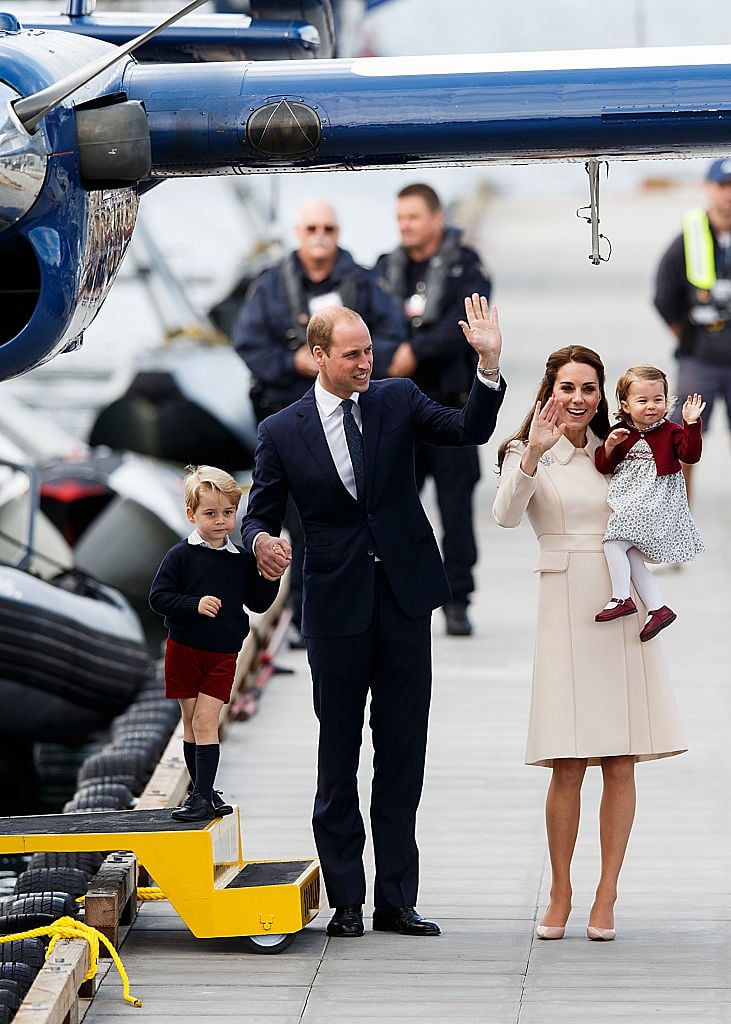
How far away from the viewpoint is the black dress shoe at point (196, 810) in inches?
206

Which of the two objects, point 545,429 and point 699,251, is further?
point 699,251

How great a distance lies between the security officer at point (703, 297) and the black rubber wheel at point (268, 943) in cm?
490

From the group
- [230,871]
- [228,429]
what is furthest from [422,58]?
[228,429]

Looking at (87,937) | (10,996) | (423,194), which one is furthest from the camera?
(423,194)

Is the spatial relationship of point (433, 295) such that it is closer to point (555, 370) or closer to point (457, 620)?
point (457, 620)

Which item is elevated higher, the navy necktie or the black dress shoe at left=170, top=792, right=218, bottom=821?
the navy necktie

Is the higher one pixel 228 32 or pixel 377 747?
pixel 228 32

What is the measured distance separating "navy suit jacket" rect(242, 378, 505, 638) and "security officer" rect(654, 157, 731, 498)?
14.8 ft

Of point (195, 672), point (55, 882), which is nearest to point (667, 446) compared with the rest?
point (195, 672)

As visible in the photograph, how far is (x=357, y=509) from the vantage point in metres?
5.15

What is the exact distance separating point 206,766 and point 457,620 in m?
4.06

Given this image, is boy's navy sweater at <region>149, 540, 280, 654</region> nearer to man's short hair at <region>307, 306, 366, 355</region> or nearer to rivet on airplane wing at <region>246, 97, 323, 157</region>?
man's short hair at <region>307, 306, 366, 355</region>

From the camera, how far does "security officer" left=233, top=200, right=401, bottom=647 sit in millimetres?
8102

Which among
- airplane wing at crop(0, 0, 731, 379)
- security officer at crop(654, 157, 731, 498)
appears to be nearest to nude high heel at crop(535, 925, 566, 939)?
airplane wing at crop(0, 0, 731, 379)
